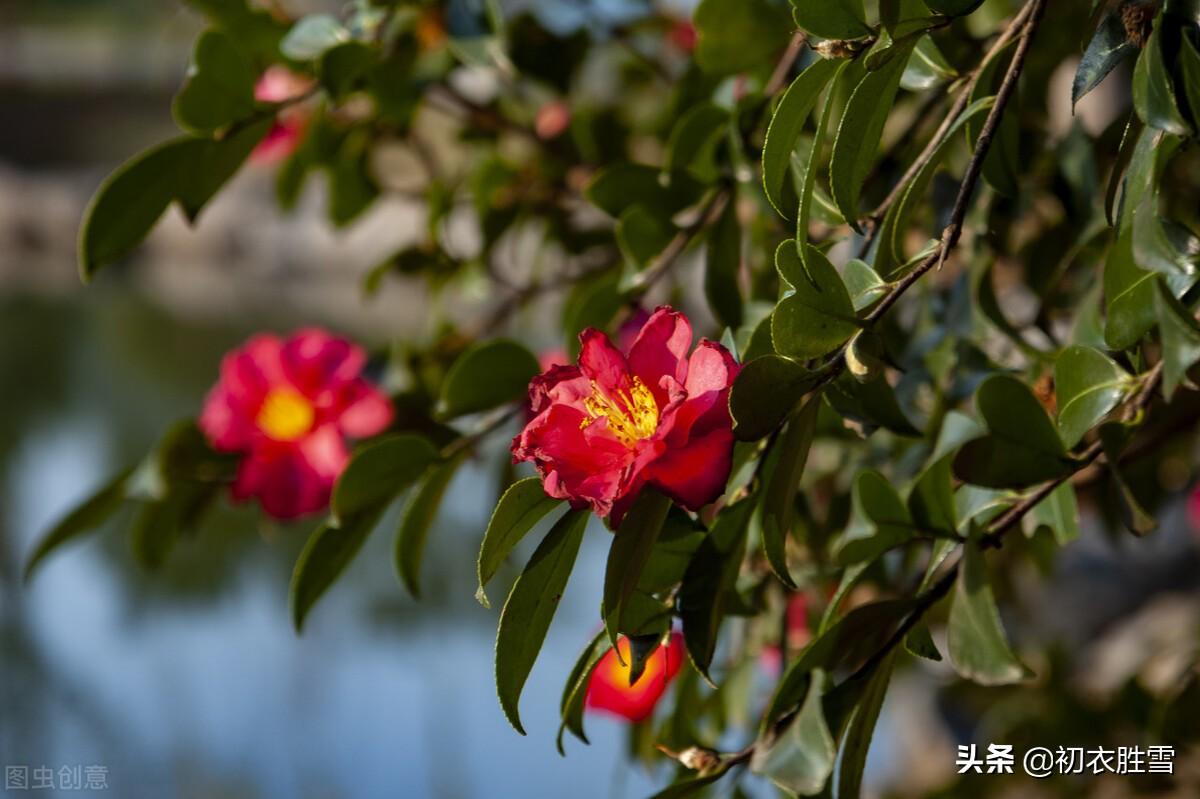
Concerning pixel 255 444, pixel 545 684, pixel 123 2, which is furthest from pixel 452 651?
pixel 123 2

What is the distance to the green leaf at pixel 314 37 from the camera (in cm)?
48

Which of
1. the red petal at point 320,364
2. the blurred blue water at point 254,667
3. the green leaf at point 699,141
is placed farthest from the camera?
the blurred blue water at point 254,667

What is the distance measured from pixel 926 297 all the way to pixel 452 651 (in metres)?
1.99

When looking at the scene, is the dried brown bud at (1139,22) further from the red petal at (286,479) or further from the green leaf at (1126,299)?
the red petal at (286,479)

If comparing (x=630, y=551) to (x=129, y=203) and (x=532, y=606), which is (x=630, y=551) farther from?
(x=129, y=203)

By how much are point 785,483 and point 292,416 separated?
1.29ft

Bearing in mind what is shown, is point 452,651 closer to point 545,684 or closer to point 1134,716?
point 545,684

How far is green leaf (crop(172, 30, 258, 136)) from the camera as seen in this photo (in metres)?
0.44

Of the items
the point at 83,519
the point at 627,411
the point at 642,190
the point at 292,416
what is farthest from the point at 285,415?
the point at 627,411

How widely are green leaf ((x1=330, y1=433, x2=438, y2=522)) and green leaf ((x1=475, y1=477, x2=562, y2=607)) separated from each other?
124 mm

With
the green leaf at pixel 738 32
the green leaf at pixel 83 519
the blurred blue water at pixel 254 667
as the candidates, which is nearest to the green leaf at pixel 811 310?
the green leaf at pixel 738 32

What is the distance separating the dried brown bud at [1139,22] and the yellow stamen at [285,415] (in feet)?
1.39

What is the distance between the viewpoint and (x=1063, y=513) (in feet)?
1.20

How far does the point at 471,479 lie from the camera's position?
3090 millimetres
